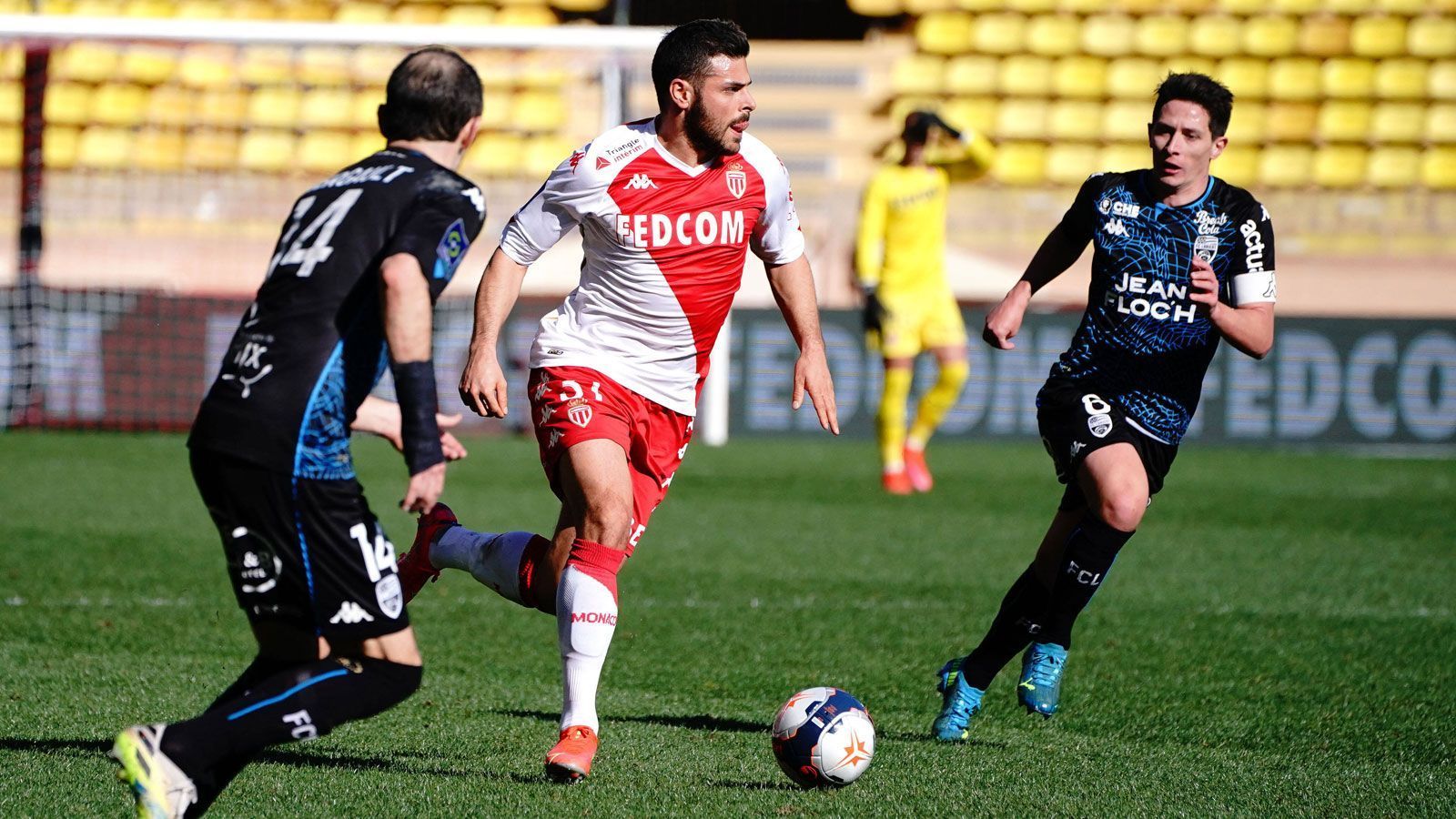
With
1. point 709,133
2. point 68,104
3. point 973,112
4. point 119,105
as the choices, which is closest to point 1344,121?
point 973,112

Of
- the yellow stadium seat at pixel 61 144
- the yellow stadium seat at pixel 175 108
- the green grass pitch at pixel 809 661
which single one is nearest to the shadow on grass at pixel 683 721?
the green grass pitch at pixel 809 661

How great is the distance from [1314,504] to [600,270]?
8442 mm

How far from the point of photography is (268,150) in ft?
60.9

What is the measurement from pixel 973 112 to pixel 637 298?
1632cm

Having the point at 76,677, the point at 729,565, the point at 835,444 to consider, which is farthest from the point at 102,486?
the point at 835,444

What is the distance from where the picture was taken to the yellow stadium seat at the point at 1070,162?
2011 cm

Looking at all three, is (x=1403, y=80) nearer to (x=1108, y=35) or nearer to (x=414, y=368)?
(x=1108, y=35)

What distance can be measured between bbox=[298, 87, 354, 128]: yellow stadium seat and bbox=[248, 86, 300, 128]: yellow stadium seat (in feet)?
0.38

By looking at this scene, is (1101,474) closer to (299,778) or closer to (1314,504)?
(299,778)

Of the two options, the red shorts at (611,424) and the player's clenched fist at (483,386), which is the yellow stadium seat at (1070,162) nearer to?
the red shorts at (611,424)

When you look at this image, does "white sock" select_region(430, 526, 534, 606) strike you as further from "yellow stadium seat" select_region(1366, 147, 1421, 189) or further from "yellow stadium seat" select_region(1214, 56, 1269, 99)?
"yellow stadium seat" select_region(1214, 56, 1269, 99)

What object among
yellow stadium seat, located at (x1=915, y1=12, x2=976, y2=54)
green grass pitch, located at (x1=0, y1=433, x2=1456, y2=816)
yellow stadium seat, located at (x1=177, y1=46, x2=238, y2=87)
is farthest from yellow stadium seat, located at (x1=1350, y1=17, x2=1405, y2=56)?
yellow stadium seat, located at (x1=177, y1=46, x2=238, y2=87)

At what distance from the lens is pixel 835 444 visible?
54.3 ft

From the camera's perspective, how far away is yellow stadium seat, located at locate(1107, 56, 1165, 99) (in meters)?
20.7
